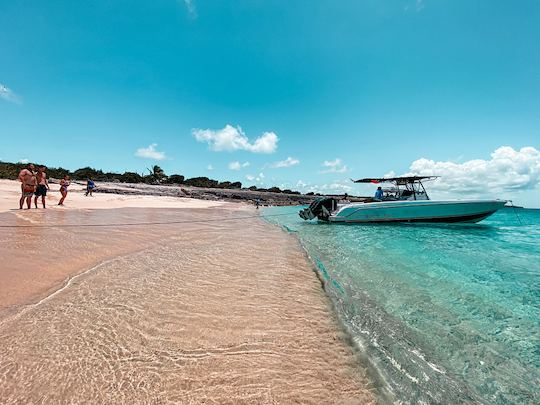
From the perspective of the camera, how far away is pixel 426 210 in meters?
15.0

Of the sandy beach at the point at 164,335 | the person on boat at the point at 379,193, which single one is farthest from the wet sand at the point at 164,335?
the person on boat at the point at 379,193

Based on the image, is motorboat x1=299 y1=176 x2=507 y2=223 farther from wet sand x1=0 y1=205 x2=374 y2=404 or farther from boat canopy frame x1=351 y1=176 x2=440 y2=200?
wet sand x1=0 y1=205 x2=374 y2=404

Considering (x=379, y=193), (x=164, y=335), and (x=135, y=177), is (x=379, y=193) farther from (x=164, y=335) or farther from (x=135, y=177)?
(x=135, y=177)

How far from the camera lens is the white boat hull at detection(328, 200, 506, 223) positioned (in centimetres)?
1484

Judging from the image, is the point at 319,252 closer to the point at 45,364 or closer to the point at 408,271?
the point at 408,271

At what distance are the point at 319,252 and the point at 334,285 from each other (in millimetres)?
2952

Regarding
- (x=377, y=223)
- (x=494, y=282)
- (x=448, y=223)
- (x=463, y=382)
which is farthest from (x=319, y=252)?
(x=448, y=223)

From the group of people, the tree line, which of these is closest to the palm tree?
the tree line

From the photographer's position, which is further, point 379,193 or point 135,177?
point 135,177

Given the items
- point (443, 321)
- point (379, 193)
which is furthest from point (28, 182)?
point (379, 193)

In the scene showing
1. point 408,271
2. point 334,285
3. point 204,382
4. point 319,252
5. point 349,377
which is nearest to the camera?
point 204,382

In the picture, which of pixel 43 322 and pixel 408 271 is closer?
pixel 43 322

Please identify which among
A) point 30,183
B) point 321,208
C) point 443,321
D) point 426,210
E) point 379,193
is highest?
point 379,193

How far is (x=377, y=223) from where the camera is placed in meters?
15.2
